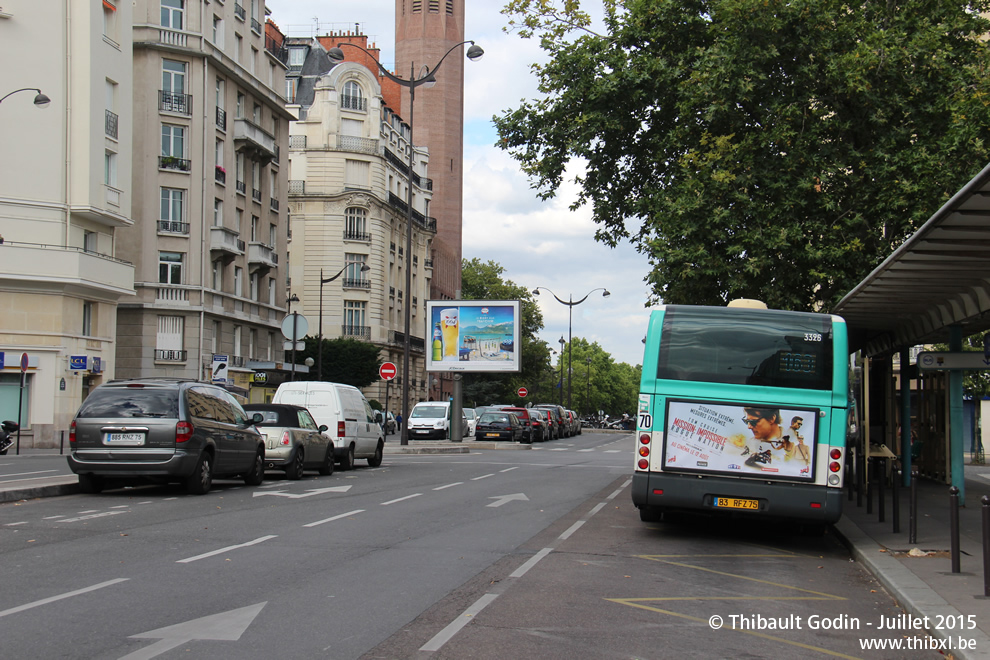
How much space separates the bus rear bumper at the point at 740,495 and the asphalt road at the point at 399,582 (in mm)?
453

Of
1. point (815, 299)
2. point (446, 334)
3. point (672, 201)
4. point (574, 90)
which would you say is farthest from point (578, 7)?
point (446, 334)

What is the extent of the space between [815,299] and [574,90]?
22.0 feet

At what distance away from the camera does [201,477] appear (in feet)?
57.9

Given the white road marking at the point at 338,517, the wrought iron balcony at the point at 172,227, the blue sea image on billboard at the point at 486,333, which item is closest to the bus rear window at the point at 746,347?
the white road marking at the point at 338,517

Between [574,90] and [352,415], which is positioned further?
[352,415]

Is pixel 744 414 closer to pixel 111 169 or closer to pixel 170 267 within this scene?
pixel 111 169

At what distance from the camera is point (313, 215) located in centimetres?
8081

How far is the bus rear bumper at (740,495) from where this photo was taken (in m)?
12.6

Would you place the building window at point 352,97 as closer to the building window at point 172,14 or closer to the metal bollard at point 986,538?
the building window at point 172,14

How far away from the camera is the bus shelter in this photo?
10414 mm

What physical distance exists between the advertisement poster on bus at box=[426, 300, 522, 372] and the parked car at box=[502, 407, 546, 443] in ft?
18.9

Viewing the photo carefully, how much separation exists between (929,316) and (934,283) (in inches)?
162

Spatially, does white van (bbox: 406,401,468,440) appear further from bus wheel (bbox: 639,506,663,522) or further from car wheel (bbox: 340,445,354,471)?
bus wheel (bbox: 639,506,663,522)

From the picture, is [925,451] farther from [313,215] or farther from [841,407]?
[313,215]
